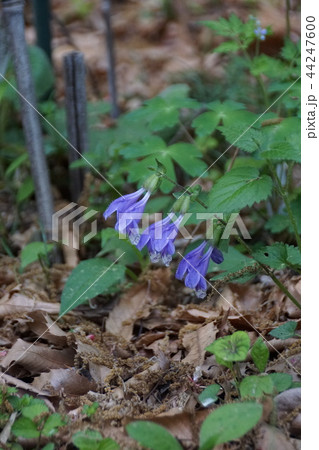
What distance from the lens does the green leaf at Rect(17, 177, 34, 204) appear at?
2.82m

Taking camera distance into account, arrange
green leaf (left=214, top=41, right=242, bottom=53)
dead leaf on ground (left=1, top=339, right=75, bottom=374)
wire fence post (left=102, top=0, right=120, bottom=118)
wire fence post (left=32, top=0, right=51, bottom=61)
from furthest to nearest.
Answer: wire fence post (left=102, top=0, right=120, bottom=118) < wire fence post (left=32, top=0, right=51, bottom=61) < green leaf (left=214, top=41, right=242, bottom=53) < dead leaf on ground (left=1, top=339, right=75, bottom=374)

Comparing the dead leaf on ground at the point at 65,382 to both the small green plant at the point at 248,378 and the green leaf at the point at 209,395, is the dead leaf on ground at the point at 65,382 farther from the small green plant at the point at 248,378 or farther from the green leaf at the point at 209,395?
the small green plant at the point at 248,378

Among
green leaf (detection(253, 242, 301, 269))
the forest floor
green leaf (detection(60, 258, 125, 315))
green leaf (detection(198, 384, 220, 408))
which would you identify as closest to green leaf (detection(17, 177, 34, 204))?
the forest floor

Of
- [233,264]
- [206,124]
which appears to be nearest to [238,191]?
[233,264]

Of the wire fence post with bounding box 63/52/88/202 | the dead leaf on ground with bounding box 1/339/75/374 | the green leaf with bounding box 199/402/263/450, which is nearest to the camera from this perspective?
the green leaf with bounding box 199/402/263/450

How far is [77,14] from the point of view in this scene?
5426 millimetres

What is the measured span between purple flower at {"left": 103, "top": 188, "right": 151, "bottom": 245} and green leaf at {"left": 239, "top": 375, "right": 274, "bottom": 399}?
1.73 ft

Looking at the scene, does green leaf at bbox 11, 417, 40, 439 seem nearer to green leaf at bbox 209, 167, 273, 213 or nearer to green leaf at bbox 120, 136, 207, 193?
green leaf at bbox 209, 167, 273, 213

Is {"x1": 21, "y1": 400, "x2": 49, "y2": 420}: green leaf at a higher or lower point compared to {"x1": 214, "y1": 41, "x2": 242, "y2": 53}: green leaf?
lower

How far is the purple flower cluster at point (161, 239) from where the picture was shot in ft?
5.39

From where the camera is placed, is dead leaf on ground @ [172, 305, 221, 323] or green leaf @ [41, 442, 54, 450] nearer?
green leaf @ [41, 442, 54, 450]

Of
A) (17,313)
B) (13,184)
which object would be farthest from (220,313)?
(13,184)

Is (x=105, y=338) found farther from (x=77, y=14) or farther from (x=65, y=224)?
(x=77, y=14)
